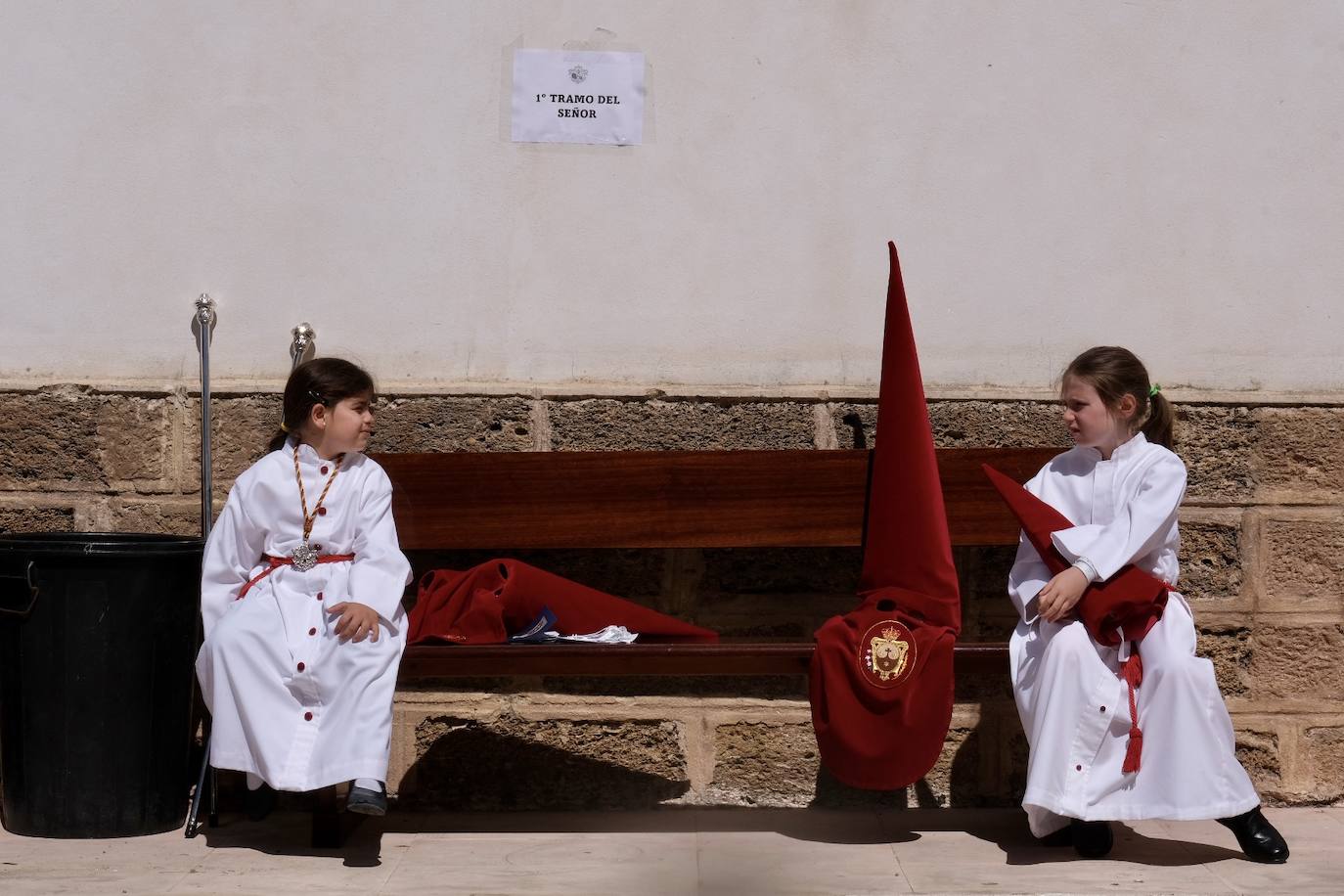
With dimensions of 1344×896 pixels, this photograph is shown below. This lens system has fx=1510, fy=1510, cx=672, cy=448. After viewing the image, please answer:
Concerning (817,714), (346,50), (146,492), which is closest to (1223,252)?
(817,714)

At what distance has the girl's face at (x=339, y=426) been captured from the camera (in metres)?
4.05

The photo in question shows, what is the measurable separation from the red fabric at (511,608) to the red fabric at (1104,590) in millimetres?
933

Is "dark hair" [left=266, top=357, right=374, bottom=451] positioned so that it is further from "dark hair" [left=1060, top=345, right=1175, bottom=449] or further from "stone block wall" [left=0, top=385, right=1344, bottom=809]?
"dark hair" [left=1060, top=345, right=1175, bottom=449]

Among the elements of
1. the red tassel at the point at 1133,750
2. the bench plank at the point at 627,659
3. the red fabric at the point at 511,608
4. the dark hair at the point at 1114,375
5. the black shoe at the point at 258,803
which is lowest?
the black shoe at the point at 258,803

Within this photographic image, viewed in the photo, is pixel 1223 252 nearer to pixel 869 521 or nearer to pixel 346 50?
pixel 869 521

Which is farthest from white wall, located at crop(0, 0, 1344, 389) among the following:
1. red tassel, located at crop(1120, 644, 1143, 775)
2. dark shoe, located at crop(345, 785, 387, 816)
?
dark shoe, located at crop(345, 785, 387, 816)

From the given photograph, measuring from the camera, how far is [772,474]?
4.36m

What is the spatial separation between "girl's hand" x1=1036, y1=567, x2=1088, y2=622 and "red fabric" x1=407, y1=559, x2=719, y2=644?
37.1 inches

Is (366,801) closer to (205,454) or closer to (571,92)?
(205,454)

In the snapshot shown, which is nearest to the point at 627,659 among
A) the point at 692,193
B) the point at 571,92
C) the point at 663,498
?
the point at 663,498

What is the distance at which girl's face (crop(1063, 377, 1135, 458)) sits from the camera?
13.0 feet

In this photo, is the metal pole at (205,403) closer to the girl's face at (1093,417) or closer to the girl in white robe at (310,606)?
the girl in white robe at (310,606)

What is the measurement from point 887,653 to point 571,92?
1.93m

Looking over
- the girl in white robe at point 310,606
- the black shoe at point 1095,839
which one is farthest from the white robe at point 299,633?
the black shoe at point 1095,839
